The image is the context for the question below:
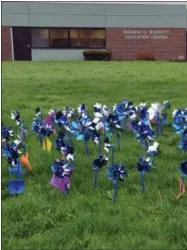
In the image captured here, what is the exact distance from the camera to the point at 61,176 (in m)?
3.86

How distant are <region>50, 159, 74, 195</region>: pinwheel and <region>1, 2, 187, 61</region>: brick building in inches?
1373

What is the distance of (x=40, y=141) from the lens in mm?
5598

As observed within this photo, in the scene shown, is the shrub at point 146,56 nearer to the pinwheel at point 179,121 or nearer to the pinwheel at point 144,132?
the pinwheel at point 179,121

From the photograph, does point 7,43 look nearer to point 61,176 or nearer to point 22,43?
point 22,43

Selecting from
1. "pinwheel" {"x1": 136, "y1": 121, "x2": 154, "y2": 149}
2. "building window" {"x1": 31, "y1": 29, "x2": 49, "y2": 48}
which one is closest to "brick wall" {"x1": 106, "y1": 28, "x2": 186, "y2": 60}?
"building window" {"x1": 31, "y1": 29, "x2": 49, "y2": 48}

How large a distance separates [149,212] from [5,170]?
1676 mm

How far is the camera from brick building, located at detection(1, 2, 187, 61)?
3834 centimetres

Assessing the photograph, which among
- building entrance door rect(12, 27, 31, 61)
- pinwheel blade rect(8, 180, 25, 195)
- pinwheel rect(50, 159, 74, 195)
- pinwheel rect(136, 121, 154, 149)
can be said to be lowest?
pinwheel blade rect(8, 180, 25, 195)

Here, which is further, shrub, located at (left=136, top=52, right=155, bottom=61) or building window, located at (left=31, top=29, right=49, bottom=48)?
building window, located at (left=31, top=29, right=49, bottom=48)

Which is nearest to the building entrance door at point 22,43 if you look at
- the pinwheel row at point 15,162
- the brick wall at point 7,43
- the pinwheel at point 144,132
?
the brick wall at point 7,43

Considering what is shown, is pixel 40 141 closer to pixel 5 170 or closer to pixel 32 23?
pixel 5 170

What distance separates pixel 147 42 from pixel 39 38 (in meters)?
9.84

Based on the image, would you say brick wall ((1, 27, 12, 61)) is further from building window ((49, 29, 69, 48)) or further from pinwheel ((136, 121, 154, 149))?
pinwheel ((136, 121, 154, 149))

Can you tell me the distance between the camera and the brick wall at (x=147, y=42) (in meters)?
40.0
